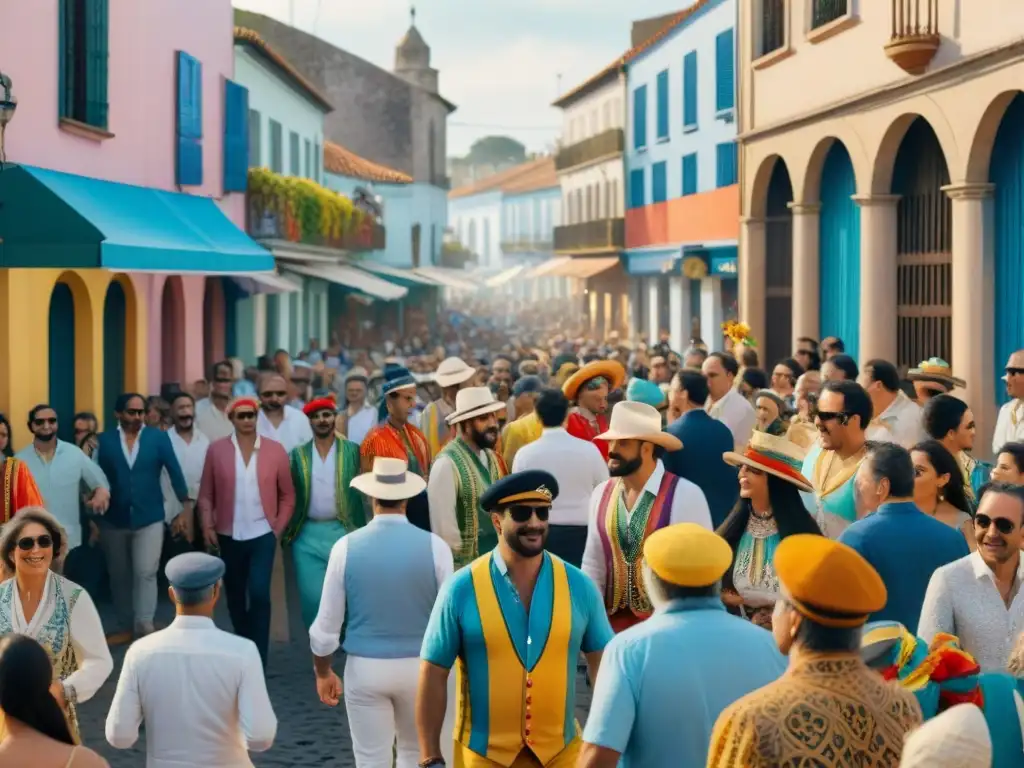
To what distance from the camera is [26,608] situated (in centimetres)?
657

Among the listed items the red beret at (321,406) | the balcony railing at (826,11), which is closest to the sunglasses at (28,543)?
the red beret at (321,406)

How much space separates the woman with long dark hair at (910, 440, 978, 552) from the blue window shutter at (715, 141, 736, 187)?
2789 cm

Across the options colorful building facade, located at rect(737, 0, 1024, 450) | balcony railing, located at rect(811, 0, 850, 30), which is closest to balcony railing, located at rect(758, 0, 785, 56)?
colorful building facade, located at rect(737, 0, 1024, 450)

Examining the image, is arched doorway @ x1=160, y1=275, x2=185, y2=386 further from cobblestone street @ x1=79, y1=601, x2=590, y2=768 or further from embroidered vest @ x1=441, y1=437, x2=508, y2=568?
embroidered vest @ x1=441, y1=437, x2=508, y2=568

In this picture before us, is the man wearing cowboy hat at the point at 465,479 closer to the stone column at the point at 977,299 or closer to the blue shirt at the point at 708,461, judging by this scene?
the blue shirt at the point at 708,461

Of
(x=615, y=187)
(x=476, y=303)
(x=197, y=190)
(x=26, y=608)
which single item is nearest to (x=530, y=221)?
(x=476, y=303)

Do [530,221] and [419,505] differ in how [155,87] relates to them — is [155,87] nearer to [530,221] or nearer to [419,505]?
[419,505]

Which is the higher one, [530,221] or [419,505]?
[530,221]

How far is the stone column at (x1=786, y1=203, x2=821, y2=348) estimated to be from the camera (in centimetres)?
2173

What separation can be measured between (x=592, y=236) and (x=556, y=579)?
45236mm

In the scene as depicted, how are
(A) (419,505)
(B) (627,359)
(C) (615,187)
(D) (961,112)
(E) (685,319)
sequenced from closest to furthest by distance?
(A) (419,505) < (D) (961,112) < (B) (627,359) < (E) (685,319) < (C) (615,187)

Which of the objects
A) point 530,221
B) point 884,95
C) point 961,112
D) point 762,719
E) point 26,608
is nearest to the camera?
point 762,719

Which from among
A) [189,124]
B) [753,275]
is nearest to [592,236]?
[753,275]

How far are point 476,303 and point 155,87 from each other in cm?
8586
